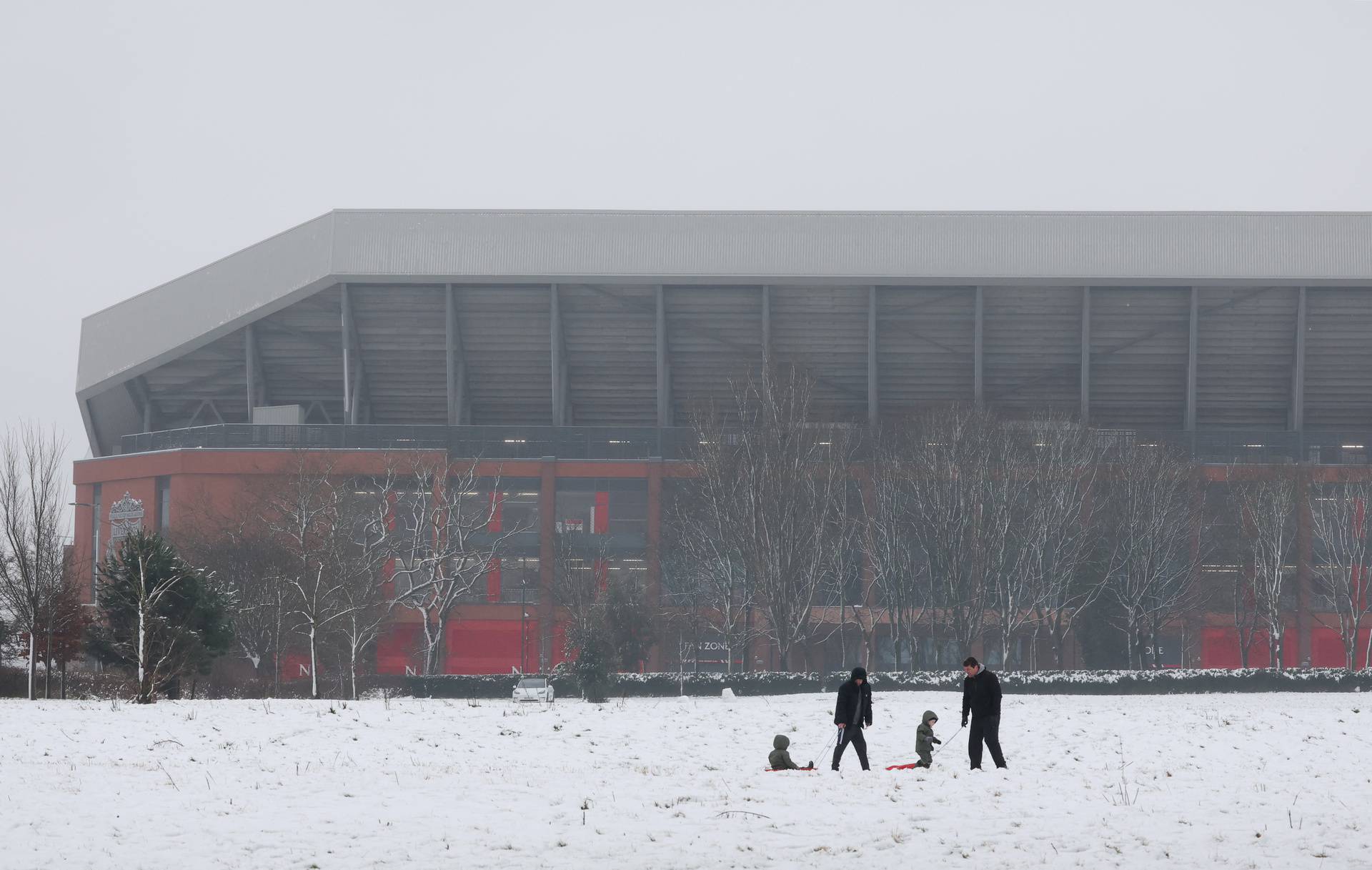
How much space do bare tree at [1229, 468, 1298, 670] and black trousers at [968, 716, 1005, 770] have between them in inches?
1336

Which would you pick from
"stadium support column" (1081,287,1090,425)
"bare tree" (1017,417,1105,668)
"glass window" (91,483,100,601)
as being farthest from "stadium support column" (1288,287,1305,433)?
"glass window" (91,483,100,601)

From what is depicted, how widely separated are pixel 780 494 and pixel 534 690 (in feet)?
36.2

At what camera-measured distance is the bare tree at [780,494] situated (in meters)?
47.9

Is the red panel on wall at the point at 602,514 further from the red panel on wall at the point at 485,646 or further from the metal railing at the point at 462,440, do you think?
the red panel on wall at the point at 485,646

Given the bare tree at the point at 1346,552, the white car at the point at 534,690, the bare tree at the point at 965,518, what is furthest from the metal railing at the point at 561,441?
the white car at the point at 534,690

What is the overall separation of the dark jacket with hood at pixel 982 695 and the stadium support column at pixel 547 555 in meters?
41.2

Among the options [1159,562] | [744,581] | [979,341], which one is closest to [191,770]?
[744,581]

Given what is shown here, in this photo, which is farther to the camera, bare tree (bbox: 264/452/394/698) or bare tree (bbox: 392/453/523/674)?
bare tree (bbox: 392/453/523/674)

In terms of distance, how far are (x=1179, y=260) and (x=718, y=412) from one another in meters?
20.1

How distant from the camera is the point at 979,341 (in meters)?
62.0

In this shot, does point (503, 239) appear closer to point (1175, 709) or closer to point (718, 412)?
point (718, 412)

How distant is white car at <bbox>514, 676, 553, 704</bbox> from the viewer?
1625 inches

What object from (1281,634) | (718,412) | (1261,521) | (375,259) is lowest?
(1281,634)

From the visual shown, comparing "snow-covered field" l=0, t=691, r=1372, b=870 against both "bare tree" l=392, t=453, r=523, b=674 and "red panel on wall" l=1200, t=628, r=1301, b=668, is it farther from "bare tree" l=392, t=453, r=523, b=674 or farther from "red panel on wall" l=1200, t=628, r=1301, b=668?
"red panel on wall" l=1200, t=628, r=1301, b=668
